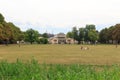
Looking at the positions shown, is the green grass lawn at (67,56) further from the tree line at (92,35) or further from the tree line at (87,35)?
the tree line at (92,35)

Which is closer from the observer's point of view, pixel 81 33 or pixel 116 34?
pixel 116 34

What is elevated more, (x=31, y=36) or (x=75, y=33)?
(x=75, y=33)

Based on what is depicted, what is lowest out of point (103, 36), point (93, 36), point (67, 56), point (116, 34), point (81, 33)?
point (67, 56)

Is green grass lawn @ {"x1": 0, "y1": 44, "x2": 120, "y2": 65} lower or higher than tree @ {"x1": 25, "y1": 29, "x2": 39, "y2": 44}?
lower

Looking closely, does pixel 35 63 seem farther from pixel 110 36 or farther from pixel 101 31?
pixel 101 31

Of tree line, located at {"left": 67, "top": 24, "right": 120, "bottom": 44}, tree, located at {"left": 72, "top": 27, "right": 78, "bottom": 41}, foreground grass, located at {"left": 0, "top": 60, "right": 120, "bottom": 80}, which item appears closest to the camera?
foreground grass, located at {"left": 0, "top": 60, "right": 120, "bottom": 80}

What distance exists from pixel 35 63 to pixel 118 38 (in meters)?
123

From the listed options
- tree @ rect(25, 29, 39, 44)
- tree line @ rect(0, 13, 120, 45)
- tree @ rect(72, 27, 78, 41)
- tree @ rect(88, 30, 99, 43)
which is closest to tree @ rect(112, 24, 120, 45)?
tree line @ rect(0, 13, 120, 45)

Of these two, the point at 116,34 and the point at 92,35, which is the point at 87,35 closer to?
the point at 92,35

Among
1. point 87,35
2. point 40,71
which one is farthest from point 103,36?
point 40,71

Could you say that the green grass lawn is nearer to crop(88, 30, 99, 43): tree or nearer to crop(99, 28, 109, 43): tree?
crop(99, 28, 109, 43): tree

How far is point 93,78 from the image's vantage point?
474 inches

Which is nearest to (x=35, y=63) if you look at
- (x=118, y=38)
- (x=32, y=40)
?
(x=118, y=38)

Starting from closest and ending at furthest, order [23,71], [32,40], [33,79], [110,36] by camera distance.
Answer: [33,79], [23,71], [110,36], [32,40]
